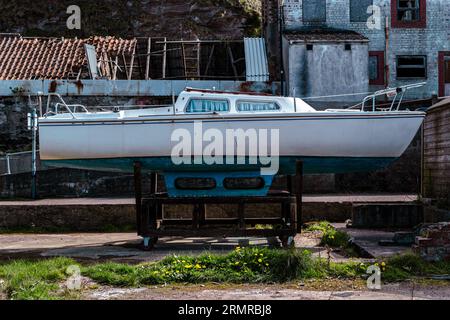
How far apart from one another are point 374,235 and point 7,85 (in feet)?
51.1

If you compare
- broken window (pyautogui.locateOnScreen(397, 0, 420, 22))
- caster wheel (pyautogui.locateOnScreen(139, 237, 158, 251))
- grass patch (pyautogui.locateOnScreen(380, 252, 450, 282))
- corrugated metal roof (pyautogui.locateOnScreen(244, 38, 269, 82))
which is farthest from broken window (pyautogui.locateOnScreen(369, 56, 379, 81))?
grass patch (pyautogui.locateOnScreen(380, 252, 450, 282))

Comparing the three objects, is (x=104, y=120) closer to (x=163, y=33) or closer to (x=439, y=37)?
(x=439, y=37)

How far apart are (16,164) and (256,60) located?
33.5 feet

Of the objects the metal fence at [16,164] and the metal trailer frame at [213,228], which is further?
the metal fence at [16,164]

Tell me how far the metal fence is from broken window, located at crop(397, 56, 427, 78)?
1430 cm

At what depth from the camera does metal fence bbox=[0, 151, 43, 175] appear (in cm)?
1866

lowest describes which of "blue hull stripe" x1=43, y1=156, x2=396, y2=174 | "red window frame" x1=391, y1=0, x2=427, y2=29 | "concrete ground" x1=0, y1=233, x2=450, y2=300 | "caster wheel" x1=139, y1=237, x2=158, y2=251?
"caster wheel" x1=139, y1=237, x2=158, y2=251

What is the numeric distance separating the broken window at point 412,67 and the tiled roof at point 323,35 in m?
2.51

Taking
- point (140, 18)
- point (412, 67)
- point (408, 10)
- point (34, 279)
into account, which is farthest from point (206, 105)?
point (140, 18)

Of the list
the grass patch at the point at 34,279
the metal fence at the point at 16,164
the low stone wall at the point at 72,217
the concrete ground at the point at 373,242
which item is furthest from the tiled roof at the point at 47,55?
the grass patch at the point at 34,279

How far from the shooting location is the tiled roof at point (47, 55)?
2347 centimetres

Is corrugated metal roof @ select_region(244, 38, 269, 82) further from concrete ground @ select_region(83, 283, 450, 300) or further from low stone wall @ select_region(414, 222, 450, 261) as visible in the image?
concrete ground @ select_region(83, 283, 450, 300)

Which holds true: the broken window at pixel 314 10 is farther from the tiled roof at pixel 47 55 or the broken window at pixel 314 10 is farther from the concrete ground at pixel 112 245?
the concrete ground at pixel 112 245
